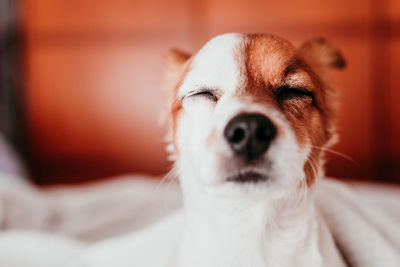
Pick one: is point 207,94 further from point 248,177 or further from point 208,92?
point 248,177

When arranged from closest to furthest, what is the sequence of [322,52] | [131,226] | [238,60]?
[238,60] → [322,52] → [131,226]

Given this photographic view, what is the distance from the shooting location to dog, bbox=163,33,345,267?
815 millimetres

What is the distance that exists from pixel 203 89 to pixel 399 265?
1.96 ft

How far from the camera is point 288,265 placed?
88 centimetres

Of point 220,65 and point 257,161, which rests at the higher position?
point 220,65

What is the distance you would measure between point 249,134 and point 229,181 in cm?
10

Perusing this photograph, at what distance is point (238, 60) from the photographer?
90cm

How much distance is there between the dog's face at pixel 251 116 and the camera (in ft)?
2.53

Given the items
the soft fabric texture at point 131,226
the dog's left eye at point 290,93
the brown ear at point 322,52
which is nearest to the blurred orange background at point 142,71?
the soft fabric texture at point 131,226

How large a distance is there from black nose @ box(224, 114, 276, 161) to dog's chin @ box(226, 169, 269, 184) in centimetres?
3

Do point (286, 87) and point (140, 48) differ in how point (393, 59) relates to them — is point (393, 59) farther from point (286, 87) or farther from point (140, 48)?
point (286, 87)

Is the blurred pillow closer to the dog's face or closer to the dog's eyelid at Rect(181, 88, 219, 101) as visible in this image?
the dog's face

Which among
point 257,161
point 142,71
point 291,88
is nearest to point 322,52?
point 291,88

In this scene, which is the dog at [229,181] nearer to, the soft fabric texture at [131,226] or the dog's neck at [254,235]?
the dog's neck at [254,235]
